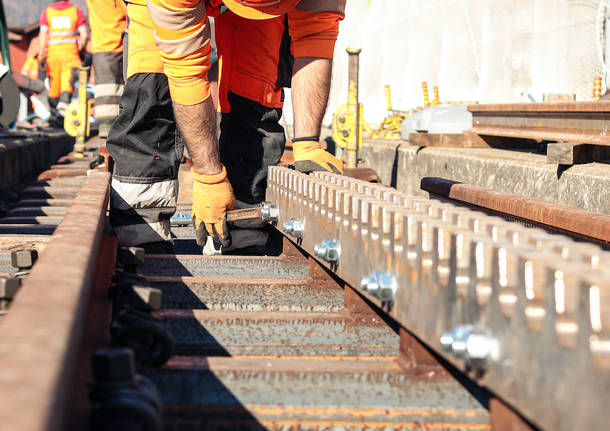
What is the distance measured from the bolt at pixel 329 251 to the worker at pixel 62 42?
48.6 feet

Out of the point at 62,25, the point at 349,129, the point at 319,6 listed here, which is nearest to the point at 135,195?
the point at 319,6

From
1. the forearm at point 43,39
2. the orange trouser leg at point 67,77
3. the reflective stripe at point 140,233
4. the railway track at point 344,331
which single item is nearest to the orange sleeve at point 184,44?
the reflective stripe at point 140,233

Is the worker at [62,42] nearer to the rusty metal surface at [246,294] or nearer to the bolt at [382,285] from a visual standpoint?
the rusty metal surface at [246,294]

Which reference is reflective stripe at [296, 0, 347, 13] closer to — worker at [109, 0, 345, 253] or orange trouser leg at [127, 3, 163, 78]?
worker at [109, 0, 345, 253]

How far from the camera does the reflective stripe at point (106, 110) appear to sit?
6193mm

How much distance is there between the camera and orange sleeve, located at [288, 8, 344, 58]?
3.56 m

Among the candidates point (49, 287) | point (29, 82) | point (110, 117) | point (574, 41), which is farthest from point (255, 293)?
point (29, 82)

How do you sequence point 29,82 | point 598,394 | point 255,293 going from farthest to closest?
point 29,82 → point 255,293 → point 598,394

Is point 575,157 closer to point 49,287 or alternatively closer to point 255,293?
point 255,293

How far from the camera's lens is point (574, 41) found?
418 inches

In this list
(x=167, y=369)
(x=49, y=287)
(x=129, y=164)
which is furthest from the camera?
(x=129, y=164)

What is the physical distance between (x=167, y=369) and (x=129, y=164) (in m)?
2.07

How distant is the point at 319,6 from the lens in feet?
11.6

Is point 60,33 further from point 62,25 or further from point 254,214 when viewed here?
point 254,214
